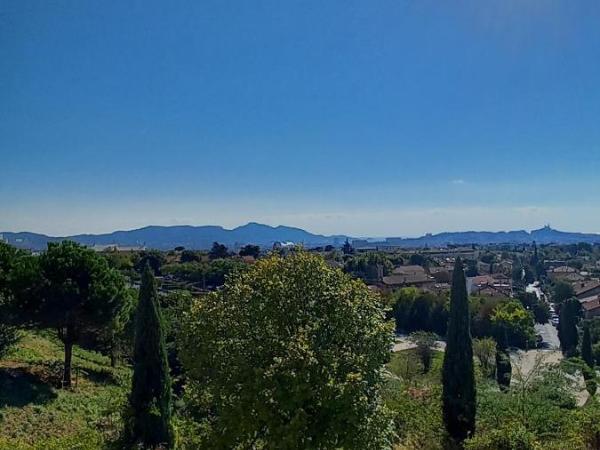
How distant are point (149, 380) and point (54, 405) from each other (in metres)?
3.92

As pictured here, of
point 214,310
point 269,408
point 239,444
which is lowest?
point 239,444

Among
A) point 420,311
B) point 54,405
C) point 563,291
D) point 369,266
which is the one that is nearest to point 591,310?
point 563,291

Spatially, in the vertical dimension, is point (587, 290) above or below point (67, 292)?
below

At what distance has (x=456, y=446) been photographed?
14.7m

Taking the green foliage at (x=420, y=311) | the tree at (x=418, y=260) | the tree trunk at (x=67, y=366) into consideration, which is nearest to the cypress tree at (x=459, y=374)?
the tree trunk at (x=67, y=366)

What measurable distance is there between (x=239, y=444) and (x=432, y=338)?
2645 cm

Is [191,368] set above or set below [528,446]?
above

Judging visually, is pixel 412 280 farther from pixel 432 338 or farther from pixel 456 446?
pixel 456 446

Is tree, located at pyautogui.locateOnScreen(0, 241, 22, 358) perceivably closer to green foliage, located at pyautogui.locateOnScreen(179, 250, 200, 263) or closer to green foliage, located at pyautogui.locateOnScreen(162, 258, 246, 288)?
green foliage, located at pyautogui.locateOnScreen(162, 258, 246, 288)

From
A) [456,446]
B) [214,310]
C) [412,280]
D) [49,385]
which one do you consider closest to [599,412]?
[456,446]

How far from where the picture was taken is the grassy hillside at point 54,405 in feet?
42.4

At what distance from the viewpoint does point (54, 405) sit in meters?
15.9

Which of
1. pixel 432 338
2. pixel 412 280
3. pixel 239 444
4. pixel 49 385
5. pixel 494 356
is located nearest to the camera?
pixel 239 444

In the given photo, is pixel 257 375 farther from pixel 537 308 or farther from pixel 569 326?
pixel 537 308
